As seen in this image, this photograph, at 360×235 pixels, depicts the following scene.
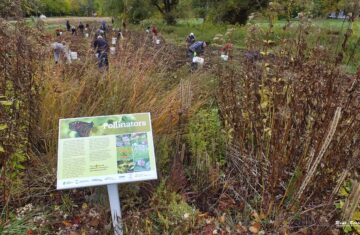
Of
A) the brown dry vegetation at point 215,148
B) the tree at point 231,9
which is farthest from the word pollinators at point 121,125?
the tree at point 231,9

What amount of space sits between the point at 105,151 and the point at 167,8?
2804 centimetres

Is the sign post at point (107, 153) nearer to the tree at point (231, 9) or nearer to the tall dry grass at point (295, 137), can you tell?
the tall dry grass at point (295, 137)

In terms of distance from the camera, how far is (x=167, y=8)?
28.7 m

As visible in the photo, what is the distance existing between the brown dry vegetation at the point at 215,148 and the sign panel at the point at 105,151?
411 mm

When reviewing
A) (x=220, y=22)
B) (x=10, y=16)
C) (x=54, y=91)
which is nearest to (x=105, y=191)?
(x=54, y=91)

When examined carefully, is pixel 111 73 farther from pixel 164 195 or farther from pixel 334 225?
pixel 334 225

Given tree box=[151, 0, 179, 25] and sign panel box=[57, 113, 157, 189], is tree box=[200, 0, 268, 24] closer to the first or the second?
tree box=[151, 0, 179, 25]

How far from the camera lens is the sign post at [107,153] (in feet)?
6.98

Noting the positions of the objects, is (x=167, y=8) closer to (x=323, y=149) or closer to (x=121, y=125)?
(x=121, y=125)

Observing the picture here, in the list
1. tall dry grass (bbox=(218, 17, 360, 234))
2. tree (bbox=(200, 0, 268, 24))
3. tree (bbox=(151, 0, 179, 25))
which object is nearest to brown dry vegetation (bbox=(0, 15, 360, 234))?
tall dry grass (bbox=(218, 17, 360, 234))

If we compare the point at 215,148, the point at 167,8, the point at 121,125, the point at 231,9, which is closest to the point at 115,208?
the point at 121,125

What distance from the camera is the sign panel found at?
6.97 ft

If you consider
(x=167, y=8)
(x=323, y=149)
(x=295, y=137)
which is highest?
(x=323, y=149)

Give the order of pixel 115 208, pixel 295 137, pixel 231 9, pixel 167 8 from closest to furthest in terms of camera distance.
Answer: pixel 115 208
pixel 295 137
pixel 231 9
pixel 167 8
